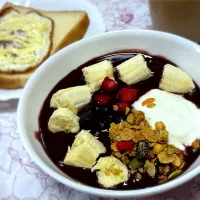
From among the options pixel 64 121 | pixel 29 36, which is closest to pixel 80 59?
pixel 64 121

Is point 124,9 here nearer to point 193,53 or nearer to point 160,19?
point 160,19

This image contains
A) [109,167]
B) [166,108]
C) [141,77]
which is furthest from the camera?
[141,77]

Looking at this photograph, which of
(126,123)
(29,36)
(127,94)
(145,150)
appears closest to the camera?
(145,150)

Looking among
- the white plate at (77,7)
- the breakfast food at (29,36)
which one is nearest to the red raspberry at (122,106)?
the breakfast food at (29,36)

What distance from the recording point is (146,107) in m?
1.43

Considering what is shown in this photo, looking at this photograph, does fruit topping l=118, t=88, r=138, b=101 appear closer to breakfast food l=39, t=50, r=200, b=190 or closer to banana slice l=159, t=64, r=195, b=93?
breakfast food l=39, t=50, r=200, b=190

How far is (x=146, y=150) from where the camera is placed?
1.27 meters

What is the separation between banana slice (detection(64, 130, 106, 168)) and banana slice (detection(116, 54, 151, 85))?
34 centimetres

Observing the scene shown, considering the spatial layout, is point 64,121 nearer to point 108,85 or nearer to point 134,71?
point 108,85

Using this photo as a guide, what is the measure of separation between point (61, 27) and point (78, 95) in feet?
2.66

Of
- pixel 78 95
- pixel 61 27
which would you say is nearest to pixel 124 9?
Result: pixel 61 27

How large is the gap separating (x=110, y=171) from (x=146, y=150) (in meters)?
0.14

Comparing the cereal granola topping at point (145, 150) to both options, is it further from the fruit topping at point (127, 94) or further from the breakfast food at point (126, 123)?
the fruit topping at point (127, 94)

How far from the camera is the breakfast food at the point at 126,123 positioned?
126 cm
